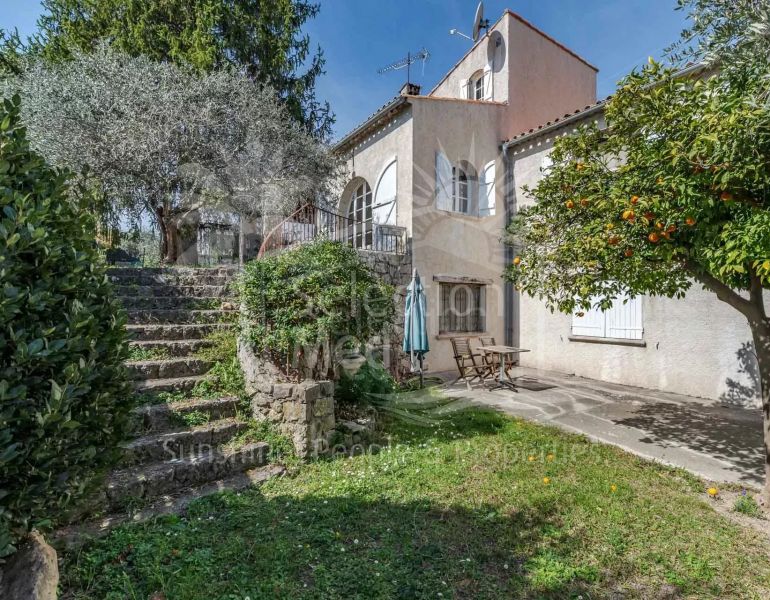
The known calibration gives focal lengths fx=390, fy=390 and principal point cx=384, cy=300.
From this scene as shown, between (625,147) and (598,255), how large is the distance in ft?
4.65

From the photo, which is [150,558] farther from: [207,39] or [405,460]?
[207,39]

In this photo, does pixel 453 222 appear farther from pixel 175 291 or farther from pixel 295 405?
pixel 295 405

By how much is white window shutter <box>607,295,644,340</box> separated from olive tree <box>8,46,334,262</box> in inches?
377

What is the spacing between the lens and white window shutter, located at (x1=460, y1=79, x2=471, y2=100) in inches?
540

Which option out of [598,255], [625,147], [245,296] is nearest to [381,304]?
[245,296]

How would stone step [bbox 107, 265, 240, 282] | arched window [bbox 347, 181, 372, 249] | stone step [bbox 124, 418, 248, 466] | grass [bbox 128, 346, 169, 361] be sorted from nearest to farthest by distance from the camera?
stone step [bbox 124, 418, 248, 466]
grass [bbox 128, 346, 169, 361]
stone step [bbox 107, 265, 240, 282]
arched window [bbox 347, 181, 372, 249]

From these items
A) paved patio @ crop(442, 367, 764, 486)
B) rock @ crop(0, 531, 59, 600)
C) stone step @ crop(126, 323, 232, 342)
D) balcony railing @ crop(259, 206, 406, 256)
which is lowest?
paved patio @ crop(442, 367, 764, 486)

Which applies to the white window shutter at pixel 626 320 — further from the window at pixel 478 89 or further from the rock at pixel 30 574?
the rock at pixel 30 574

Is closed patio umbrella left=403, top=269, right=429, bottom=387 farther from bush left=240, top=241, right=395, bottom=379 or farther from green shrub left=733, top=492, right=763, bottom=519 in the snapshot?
green shrub left=733, top=492, right=763, bottom=519

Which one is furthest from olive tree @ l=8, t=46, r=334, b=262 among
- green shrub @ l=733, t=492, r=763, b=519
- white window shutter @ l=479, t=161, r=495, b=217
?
green shrub @ l=733, t=492, r=763, b=519

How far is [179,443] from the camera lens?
4324mm

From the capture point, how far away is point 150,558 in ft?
9.63

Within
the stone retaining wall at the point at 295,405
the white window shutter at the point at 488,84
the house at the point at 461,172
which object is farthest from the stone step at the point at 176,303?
the white window shutter at the point at 488,84

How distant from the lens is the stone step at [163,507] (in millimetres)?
3117
